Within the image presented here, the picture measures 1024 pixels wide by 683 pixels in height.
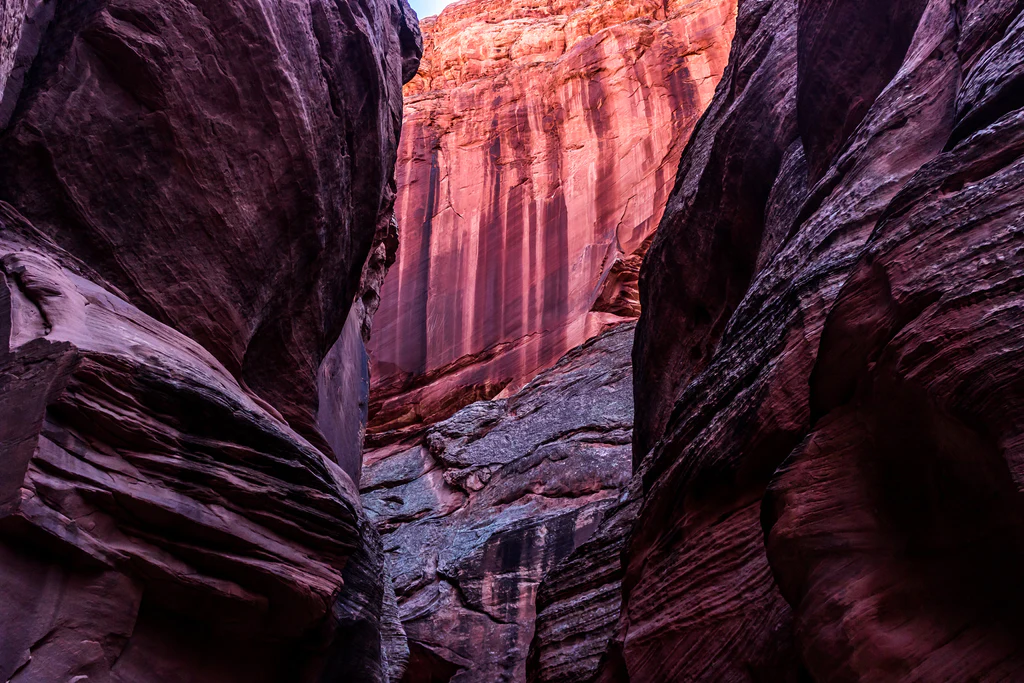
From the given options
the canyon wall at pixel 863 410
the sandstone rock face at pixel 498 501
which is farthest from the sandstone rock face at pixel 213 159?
the sandstone rock face at pixel 498 501

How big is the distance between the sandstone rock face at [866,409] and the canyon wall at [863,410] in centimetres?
2

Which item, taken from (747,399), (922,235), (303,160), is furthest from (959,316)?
(303,160)

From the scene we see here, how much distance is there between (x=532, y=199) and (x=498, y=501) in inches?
692

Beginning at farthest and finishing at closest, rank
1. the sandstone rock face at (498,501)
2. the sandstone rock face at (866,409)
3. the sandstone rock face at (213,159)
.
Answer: the sandstone rock face at (498,501)
the sandstone rock face at (213,159)
the sandstone rock face at (866,409)

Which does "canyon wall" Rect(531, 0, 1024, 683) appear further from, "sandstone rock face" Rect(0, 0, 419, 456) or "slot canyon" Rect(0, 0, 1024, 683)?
"sandstone rock face" Rect(0, 0, 419, 456)

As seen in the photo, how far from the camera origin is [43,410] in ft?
25.0

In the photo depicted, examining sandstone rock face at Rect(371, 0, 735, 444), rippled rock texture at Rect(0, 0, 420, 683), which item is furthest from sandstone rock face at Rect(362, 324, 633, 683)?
Answer: rippled rock texture at Rect(0, 0, 420, 683)

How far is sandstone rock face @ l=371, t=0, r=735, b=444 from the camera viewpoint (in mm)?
33625

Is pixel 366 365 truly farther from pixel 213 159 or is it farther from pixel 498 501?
pixel 213 159

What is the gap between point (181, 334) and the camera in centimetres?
1028

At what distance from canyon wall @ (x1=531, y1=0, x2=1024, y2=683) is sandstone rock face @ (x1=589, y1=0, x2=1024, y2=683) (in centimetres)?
2

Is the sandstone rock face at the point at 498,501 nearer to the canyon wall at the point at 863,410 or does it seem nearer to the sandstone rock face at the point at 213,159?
the sandstone rock face at the point at 213,159

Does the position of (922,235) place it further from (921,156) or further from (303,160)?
(303,160)

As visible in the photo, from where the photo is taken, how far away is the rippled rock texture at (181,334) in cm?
767
